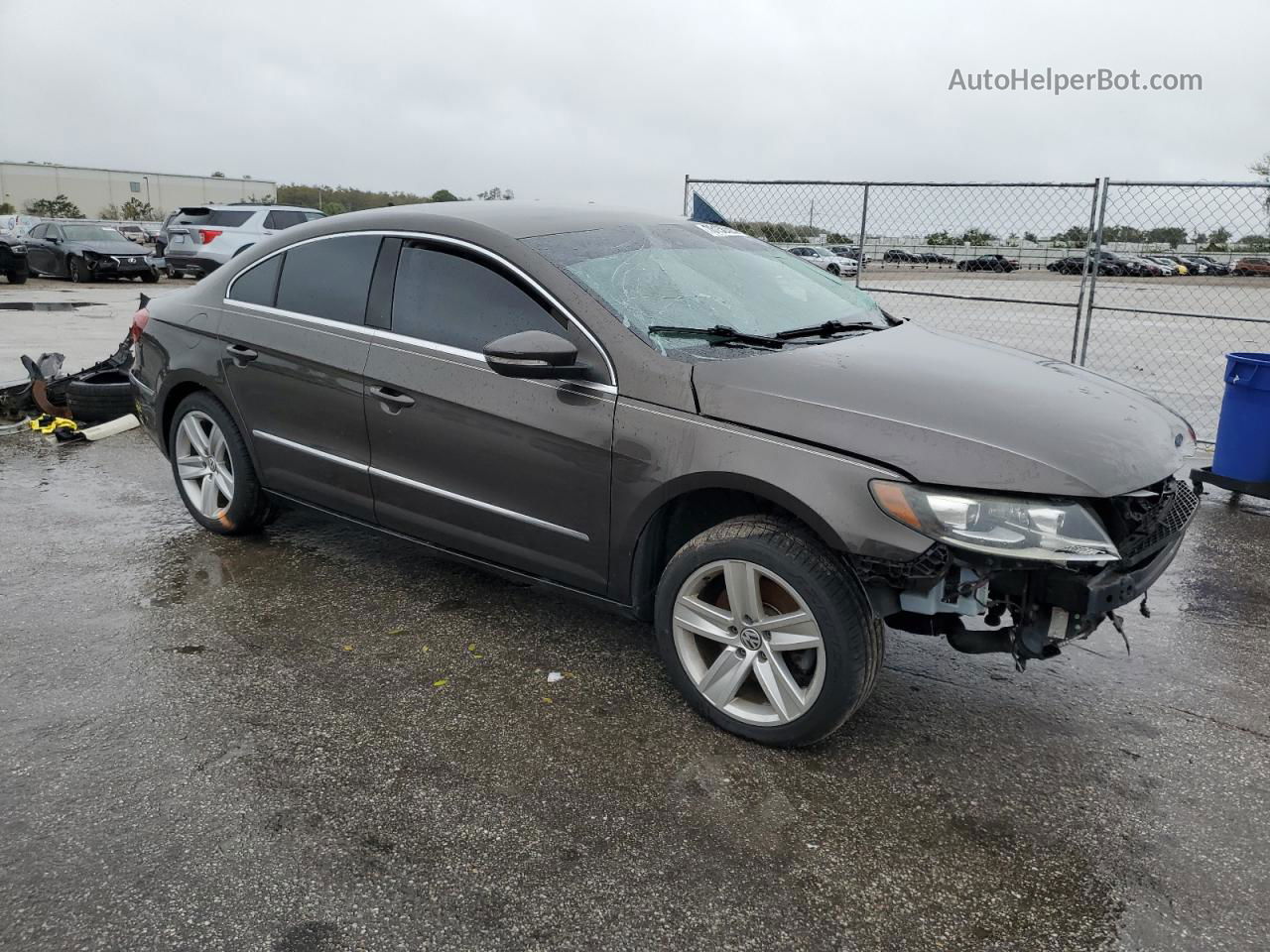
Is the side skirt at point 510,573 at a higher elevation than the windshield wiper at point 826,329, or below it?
below

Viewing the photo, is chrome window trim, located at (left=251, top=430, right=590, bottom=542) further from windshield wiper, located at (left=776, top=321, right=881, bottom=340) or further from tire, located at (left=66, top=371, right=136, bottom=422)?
tire, located at (left=66, top=371, right=136, bottom=422)

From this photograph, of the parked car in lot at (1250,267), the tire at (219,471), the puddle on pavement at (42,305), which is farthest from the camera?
the puddle on pavement at (42,305)

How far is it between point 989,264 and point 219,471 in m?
6.67

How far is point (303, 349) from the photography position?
4230 millimetres

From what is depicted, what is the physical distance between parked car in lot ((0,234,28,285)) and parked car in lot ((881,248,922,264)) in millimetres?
21415

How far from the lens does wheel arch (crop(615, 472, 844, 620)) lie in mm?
3076

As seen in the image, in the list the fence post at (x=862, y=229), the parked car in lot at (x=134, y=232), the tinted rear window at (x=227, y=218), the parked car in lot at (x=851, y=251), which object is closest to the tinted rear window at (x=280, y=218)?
the tinted rear window at (x=227, y=218)

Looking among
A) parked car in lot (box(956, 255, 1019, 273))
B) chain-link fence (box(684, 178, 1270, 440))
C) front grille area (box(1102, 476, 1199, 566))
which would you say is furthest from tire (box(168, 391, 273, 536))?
parked car in lot (box(956, 255, 1019, 273))

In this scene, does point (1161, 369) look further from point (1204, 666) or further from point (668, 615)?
point (668, 615)

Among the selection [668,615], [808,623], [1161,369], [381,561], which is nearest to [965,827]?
[808,623]

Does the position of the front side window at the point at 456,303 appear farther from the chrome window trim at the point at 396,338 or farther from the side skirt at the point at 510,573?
the side skirt at the point at 510,573

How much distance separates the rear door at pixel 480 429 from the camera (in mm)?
3404

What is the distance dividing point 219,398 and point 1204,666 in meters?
4.42

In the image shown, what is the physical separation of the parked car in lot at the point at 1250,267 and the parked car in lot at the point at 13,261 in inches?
947
